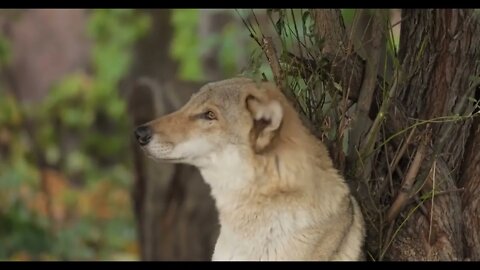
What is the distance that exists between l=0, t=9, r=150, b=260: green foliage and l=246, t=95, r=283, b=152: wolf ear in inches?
278

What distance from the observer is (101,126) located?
570 inches

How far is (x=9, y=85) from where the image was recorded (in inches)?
478

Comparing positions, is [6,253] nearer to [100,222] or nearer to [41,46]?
[100,222]

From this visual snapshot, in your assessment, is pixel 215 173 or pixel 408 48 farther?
pixel 408 48

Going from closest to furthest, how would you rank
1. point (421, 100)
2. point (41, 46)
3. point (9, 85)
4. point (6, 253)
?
point (421, 100), point (6, 253), point (9, 85), point (41, 46)

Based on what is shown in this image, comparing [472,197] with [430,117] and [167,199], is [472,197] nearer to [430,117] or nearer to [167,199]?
[430,117]

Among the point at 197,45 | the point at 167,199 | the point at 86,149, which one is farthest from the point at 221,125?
the point at 86,149

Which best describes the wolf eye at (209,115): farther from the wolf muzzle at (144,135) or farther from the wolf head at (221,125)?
the wolf muzzle at (144,135)

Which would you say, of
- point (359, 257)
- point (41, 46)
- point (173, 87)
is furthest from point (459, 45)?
point (41, 46)

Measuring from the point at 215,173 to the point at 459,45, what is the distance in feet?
3.76

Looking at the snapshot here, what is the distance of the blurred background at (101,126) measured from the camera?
337 inches

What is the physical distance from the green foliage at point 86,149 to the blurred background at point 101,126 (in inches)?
0.7

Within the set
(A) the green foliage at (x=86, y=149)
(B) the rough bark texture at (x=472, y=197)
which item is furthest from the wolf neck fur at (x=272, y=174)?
(A) the green foliage at (x=86, y=149)

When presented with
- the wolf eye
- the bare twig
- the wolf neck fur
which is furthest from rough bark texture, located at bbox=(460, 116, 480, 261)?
the wolf eye
